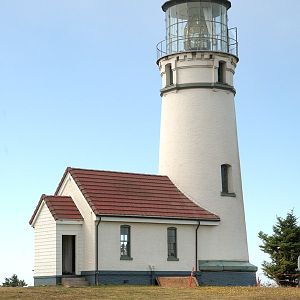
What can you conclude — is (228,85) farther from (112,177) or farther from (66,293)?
(66,293)

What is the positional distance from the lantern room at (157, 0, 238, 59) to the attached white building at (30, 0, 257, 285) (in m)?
0.05

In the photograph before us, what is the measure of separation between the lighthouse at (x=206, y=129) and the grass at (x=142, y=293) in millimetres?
7613

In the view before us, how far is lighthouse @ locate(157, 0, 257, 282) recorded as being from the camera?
39812 mm

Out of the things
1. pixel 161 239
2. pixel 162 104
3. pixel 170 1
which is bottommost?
pixel 161 239

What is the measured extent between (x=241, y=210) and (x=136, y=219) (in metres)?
6.24

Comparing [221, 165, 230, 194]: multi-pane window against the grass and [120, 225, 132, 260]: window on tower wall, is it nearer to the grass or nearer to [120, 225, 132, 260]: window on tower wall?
[120, 225, 132, 260]: window on tower wall

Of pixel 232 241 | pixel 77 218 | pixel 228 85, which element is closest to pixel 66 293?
pixel 77 218

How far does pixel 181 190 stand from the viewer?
4028 cm

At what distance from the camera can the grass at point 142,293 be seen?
28266 millimetres

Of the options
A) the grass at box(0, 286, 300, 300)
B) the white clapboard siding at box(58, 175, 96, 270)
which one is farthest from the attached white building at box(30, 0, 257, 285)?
the grass at box(0, 286, 300, 300)

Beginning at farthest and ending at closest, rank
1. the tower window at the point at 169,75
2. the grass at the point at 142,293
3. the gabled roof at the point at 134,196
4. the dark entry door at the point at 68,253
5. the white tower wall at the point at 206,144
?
1. the tower window at the point at 169,75
2. the white tower wall at the point at 206,144
3. the dark entry door at the point at 68,253
4. the gabled roof at the point at 134,196
5. the grass at the point at 142,293

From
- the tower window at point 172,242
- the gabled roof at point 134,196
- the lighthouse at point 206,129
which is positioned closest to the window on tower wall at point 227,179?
the lighthouse at point 206,129

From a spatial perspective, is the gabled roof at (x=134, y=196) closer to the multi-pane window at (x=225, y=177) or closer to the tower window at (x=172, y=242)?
the tower window at (x=172, y=242)

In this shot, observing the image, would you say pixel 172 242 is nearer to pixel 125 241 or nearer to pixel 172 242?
pixel 172 242
